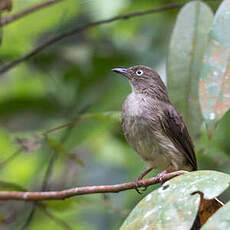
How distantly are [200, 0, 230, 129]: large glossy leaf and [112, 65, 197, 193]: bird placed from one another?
147cm

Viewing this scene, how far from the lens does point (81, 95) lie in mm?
5430

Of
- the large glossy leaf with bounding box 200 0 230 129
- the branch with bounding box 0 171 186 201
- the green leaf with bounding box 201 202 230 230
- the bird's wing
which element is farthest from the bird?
the green leaf with bounding box 201 202 230 230

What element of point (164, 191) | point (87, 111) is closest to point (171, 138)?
point (87, 111)

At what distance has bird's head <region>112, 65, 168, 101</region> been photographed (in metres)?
4.96

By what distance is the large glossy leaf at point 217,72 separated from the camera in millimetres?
2756

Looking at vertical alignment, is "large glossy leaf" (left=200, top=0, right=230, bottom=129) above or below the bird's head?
above

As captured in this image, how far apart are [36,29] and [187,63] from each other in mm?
2264

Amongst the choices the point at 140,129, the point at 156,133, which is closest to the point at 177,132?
the point at 156,133

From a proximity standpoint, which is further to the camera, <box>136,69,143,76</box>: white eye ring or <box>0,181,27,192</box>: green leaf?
<box>136,69,143,76</box>: white eye ring

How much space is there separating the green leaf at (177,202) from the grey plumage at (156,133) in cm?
211

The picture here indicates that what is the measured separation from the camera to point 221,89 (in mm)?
2852

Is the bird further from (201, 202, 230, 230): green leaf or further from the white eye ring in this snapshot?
(201, 202, 230, 230): green leaf

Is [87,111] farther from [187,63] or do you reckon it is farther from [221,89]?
[221,89]

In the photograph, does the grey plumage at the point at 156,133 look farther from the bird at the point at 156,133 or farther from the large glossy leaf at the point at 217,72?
the large glossy leaf at the point at 217,72
